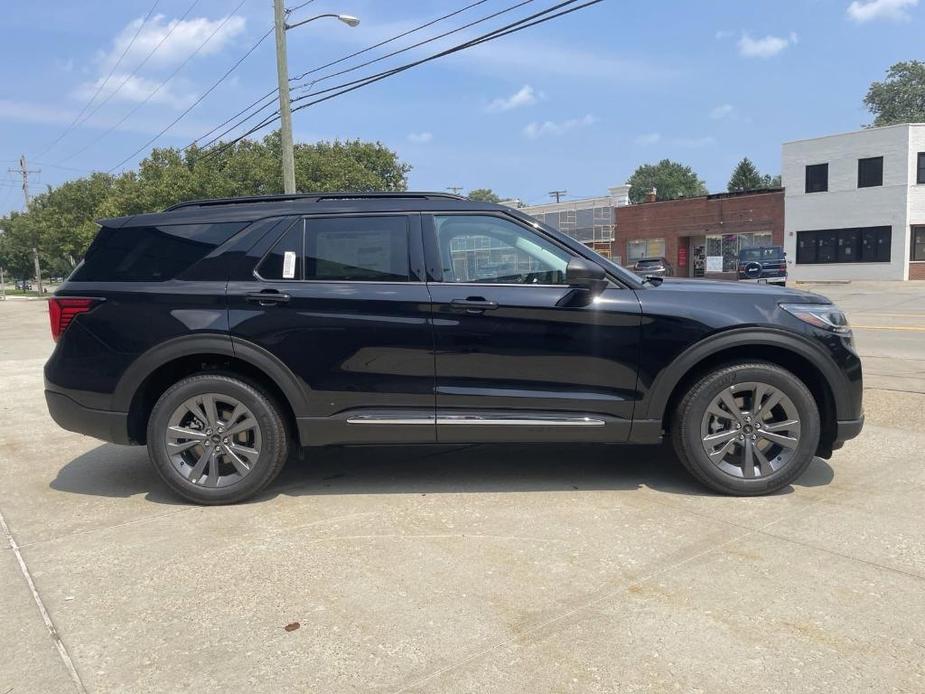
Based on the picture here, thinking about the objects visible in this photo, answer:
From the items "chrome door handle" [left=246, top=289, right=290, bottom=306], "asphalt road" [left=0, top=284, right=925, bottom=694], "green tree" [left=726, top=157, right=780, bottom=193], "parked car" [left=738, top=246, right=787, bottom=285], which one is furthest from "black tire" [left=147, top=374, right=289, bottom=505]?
"green tree" [left=726, top=157, right=780, bottom=193]

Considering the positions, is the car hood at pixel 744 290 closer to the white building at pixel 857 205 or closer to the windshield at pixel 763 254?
the windshield at pixel 763 254

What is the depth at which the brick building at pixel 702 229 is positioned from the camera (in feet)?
127

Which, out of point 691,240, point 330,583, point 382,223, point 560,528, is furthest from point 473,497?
point 691,240

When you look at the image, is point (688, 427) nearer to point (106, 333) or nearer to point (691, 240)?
point (106, 333)

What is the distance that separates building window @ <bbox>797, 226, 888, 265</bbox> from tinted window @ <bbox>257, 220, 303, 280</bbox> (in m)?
36.5

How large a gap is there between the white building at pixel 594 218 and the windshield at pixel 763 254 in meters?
16.0

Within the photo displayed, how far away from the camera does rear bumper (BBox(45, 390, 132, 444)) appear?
4406mm

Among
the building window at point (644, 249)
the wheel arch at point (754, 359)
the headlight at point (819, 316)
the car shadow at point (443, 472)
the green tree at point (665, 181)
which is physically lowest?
the car shadow at point (443, 472)

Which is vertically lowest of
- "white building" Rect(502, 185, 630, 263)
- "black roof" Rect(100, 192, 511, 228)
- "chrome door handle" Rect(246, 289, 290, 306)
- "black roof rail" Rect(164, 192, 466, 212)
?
"chrome door handle" Rect(246, 289, 290, 306)

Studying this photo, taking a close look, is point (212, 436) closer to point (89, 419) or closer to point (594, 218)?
point (89, 419)

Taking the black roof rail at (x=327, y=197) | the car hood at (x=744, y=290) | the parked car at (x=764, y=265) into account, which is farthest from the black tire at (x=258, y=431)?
the parked car at (x=764, y=265)

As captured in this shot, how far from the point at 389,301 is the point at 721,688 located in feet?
8.68

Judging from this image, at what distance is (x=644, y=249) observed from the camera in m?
44.3

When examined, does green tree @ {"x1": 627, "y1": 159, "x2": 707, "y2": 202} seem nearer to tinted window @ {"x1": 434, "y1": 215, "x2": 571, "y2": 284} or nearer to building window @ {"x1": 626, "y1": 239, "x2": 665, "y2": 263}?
building window @ {"x1": 626, "y1": 239, "x2": 665, "y2": 263}
